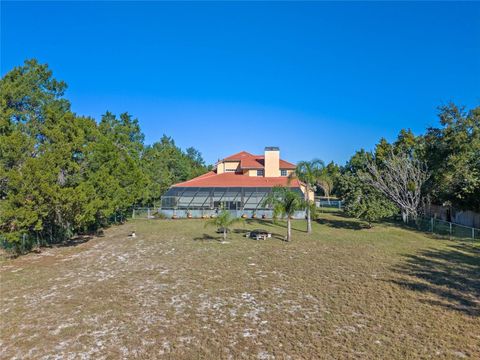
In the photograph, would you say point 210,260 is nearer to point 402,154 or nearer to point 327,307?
point 327,307

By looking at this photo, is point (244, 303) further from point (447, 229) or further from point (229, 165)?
point (229, 165)

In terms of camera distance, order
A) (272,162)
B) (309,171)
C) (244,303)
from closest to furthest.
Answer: (244,303)
(309,171)
(272,162)

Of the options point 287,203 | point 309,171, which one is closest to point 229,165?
point 309,171

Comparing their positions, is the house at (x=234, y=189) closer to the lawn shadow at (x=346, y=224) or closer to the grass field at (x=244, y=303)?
the lawn shadow at (x=346, y=224)

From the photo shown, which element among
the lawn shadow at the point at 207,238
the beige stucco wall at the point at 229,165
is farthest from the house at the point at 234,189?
the lawn shadow at the point at 207,238

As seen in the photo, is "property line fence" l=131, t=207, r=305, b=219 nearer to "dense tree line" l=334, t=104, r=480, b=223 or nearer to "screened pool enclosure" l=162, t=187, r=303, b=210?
"screened pool enclosure" l=162, t=187, r=303, b=210

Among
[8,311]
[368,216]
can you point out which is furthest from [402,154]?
[8,311]
